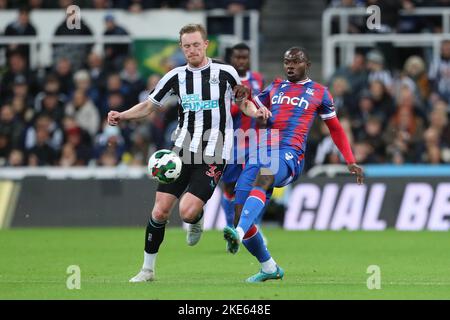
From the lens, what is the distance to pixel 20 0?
24.2m

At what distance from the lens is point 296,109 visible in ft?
38.7

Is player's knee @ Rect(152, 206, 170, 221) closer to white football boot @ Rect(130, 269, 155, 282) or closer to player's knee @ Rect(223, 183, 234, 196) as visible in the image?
white football boot @ Rect(130, 269, 155, 282)

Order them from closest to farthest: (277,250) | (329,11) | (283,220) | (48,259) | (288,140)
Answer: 1. (288,140)
2. (48,259)
3. (277,250)
4. (283,220)
5. (329,11)

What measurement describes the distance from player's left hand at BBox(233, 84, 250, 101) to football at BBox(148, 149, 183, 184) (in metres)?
0.82

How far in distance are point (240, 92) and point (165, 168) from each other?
3.28 ft

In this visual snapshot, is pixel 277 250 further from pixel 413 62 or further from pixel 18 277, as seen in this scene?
pixel 413 62

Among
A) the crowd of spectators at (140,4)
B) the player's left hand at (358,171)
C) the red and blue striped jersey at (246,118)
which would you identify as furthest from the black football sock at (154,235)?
the crowd of spectators at (140,4)

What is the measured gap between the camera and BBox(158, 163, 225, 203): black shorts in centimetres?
1116

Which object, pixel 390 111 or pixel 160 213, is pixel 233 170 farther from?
pixel 390 111

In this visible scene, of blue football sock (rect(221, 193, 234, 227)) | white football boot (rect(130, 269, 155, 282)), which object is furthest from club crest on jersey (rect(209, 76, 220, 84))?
blue football sock (rect(221, 193, 234, 227))

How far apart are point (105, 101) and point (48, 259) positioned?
8.09 metres

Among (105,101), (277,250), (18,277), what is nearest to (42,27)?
(105,101)

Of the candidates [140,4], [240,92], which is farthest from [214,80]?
[140,4]

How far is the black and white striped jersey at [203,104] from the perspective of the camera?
1137 centimetres
